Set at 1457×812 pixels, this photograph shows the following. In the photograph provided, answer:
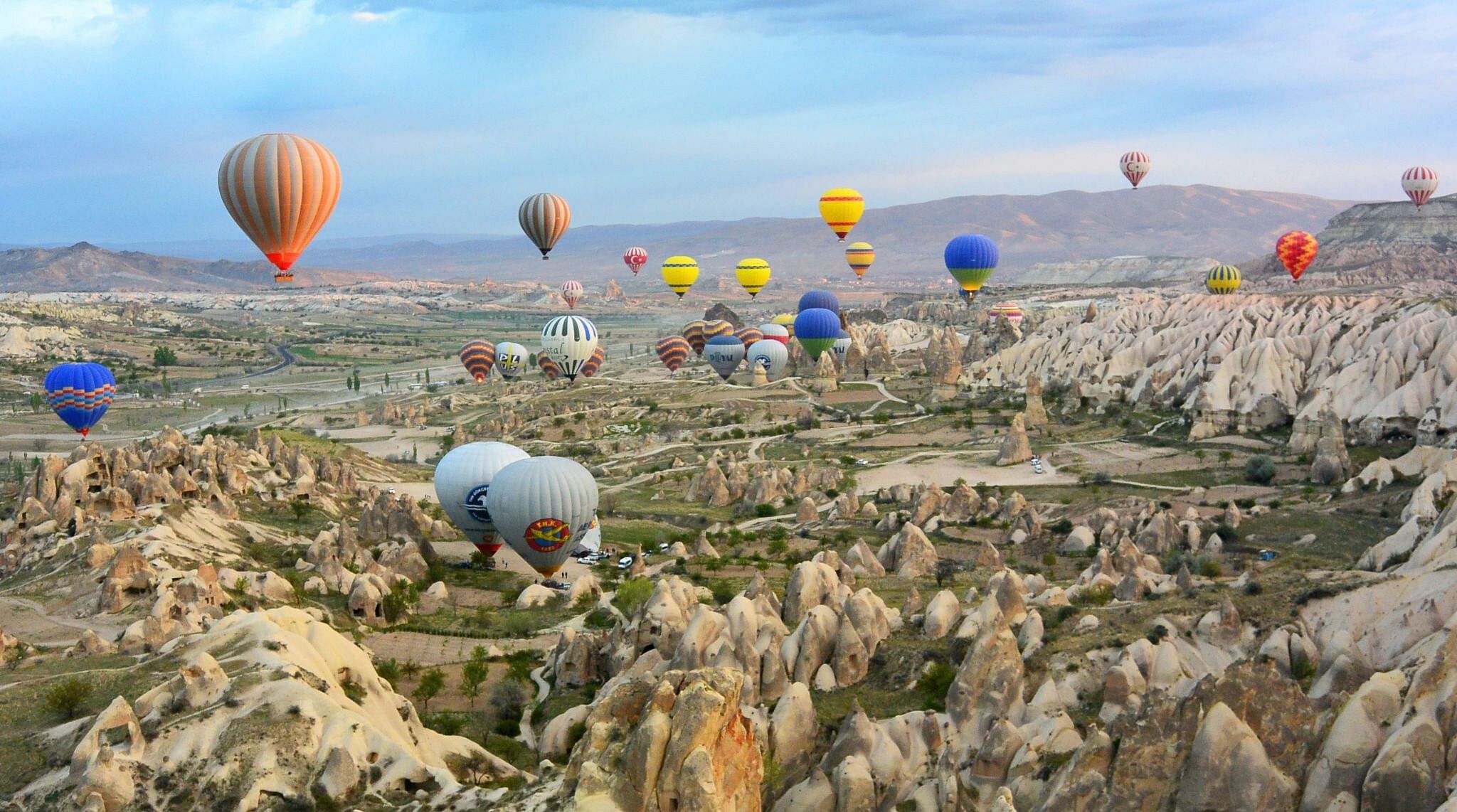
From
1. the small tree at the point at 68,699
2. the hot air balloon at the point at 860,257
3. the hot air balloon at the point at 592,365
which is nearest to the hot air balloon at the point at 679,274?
the hot air balloon at the point at 592,365

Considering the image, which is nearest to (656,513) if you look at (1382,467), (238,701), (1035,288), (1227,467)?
(1227,467)

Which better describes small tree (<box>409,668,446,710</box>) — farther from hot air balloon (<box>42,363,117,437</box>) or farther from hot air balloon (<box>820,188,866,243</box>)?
hot air balloon (<box>820,188,866,243</box>)

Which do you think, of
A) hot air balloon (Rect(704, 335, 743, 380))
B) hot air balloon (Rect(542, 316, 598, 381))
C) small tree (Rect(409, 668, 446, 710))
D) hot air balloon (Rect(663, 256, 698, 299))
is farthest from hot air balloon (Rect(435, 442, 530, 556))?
hot air balloon (Rect(663, 256, 698, 299))

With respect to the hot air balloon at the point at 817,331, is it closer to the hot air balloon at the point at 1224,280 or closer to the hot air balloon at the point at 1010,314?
the hot air balloon at the point at 1010,314

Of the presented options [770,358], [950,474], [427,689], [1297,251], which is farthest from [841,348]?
[427,689]

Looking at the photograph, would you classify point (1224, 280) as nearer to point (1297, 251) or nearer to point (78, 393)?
point (1297, 251)

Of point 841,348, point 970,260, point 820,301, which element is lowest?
point 841,348
